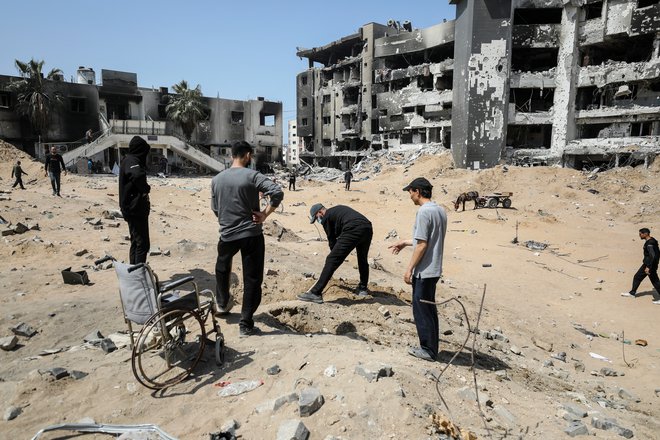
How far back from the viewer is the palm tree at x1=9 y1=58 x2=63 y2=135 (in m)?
31.1

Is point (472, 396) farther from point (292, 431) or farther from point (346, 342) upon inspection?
point (292, 431)

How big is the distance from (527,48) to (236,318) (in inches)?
1362

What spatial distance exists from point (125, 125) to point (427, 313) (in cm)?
3569

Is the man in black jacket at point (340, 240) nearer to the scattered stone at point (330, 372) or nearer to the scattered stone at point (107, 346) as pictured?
the scattered stone at point (330, 372)

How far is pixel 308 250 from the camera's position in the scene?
9.70 meters

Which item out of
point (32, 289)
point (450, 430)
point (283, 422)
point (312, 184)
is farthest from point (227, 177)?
point (312, 184)

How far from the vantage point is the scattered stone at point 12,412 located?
296 cm

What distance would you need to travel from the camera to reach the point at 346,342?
4.31m

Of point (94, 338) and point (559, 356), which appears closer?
point (94, 338)

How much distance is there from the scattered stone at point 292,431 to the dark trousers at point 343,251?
267 centimetres

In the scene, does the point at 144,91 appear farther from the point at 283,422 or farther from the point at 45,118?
the point at 283,422

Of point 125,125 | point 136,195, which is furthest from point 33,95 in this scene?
point 136,195

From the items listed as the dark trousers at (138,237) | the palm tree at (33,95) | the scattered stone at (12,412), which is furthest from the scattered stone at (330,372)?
the palm tree at (33,95)

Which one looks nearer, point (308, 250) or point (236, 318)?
point (236, 318)
